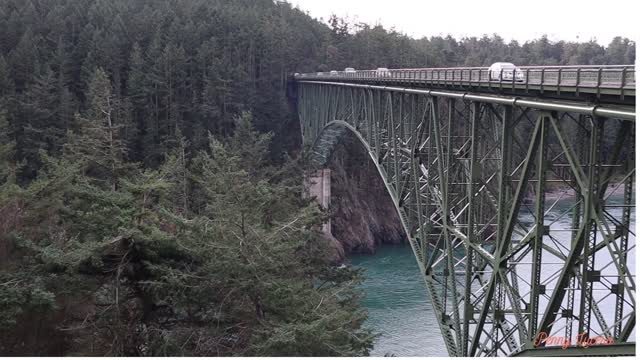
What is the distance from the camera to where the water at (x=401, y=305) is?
99.1 feet

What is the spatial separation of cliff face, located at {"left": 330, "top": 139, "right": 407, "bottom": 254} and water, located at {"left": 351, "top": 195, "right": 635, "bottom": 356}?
297cm

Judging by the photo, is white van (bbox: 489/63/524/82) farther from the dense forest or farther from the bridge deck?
the dense forest

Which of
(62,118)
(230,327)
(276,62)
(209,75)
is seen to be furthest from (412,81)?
(276,62)

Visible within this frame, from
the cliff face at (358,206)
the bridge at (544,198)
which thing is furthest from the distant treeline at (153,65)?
the bridge at (544,198)

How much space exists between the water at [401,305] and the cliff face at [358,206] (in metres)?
2.97

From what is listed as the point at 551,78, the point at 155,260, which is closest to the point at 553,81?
the point at 551,78

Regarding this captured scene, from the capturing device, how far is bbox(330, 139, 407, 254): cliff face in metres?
55.5

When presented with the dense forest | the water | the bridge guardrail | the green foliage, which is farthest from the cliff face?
the bridge guardrail

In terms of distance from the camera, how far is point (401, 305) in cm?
3716

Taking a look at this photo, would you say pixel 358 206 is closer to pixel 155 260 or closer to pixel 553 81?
pixel 155 260

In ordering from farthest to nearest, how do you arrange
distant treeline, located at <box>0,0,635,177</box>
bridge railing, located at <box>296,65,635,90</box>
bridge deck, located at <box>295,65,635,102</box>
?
distant treeline, located at <box>0,0,635,177</box>
bridge railing, located at <box>296,65,635,90</box>
bridge deck, located at <box>295,65,635,102</box>

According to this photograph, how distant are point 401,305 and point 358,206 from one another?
921 inches

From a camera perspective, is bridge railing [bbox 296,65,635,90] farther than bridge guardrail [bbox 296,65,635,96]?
Yes

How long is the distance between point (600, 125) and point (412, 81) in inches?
476
